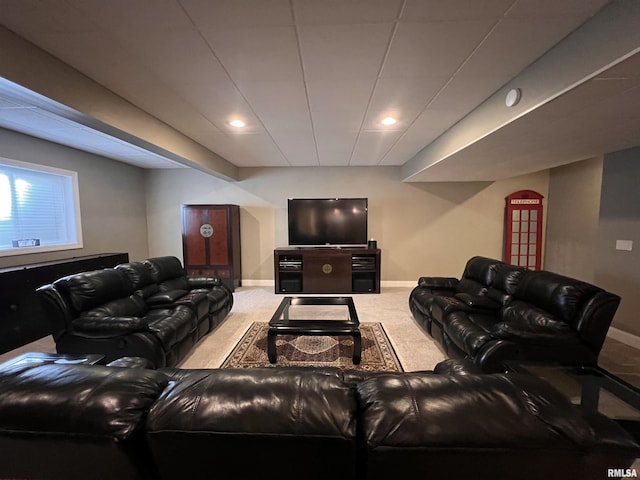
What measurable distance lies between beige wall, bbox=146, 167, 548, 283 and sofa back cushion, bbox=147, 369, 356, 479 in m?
5.01

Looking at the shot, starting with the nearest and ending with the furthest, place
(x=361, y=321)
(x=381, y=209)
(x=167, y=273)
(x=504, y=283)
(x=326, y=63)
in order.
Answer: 1. (x=326, y=63)
2. (x=504, y=283)
3. (x=167, y=273)
4. (x=361, y=321)
5. (x=381, y=209)

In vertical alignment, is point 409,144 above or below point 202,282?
above

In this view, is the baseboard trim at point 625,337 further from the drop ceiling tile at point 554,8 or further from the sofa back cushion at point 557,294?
the drop ceiling tile at point 554,8

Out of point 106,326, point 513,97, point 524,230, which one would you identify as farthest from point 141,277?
point 524,230

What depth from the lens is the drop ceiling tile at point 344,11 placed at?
1.39 m

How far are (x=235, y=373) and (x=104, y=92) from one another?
2.68m

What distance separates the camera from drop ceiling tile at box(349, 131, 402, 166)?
353cm

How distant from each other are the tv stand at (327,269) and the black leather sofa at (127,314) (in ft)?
6.19

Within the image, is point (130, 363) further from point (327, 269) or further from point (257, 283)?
point (257, 283)

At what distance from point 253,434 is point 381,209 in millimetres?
5220

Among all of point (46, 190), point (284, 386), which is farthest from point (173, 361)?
point (46, 190)

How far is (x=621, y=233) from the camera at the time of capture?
3.18 meters

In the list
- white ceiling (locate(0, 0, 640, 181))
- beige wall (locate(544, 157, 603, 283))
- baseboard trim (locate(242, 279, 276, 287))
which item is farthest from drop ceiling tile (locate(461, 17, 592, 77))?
baseboard trim (locate(242, 279, 276, 287))

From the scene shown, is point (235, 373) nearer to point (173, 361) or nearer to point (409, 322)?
point (173, 361)
